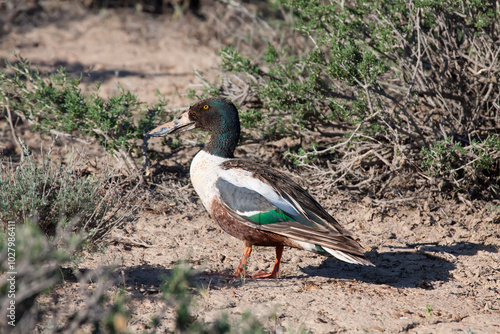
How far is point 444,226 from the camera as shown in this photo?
19.3 ft

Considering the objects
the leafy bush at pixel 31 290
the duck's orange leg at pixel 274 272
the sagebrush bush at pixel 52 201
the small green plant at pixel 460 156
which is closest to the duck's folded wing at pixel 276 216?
→ the duck's orange leg at pixel 274 272

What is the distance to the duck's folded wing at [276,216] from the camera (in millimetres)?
4453

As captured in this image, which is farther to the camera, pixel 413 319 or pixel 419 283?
pixel 419 283

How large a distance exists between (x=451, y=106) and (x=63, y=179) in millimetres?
4445

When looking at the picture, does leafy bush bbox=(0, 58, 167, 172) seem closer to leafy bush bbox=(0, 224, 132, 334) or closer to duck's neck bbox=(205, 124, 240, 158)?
duck's neck bbox=(205, 124, 240, 158)

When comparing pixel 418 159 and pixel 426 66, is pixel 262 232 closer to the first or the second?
pixel 418 159

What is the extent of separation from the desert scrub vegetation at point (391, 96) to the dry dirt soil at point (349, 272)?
0.36 m

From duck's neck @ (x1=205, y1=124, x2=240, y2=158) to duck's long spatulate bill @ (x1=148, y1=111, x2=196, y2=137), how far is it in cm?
37

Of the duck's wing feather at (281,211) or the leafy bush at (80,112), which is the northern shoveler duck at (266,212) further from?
the leafy bush at (80,112)

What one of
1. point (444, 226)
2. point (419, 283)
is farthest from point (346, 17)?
point (419, 283)

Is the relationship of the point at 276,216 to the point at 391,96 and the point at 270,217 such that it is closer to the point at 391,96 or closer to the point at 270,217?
the point at 270,217

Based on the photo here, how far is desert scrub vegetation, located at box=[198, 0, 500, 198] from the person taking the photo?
17.8 ft

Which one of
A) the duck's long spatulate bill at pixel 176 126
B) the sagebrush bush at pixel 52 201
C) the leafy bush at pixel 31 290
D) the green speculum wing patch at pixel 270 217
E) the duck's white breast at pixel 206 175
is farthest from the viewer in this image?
the duck's long spatulate bill at pixel 176 126

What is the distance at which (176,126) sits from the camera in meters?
5.61
